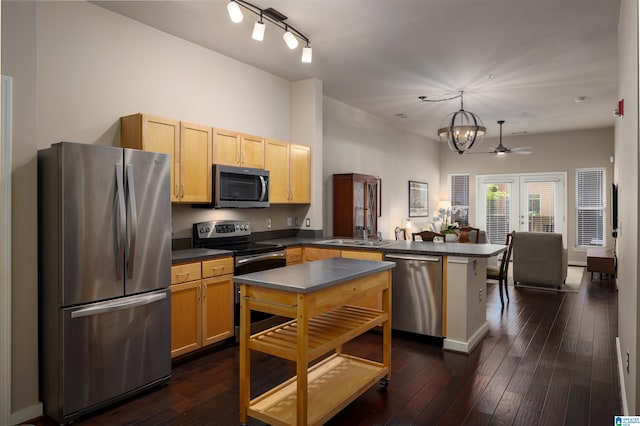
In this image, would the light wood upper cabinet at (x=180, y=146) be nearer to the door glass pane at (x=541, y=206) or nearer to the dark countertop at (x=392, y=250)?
the dark countertop at (x=392, y=250)

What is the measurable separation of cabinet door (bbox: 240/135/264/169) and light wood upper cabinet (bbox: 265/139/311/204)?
0.33 feet

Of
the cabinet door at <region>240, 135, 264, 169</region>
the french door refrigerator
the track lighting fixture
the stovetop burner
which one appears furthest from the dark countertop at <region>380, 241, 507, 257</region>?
the french door refrigerator

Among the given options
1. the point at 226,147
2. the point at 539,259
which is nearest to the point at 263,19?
the point at 226,147

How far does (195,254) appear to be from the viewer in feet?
11.7

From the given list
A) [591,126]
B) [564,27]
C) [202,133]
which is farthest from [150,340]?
[591,126]

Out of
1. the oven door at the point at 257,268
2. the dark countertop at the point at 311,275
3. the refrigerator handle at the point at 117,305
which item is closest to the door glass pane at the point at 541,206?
the oven door at the point at 257,268

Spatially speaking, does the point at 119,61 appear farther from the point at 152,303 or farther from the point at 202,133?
the point at 152,303

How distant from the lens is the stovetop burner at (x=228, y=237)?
4.09m

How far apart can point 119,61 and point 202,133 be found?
899 mm

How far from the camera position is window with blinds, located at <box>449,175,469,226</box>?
1023 cm

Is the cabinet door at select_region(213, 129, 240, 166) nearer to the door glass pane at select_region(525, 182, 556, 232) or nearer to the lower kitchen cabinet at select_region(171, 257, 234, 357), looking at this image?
the lower kitchen cabinet at select_region(171, 257, 234, 357)

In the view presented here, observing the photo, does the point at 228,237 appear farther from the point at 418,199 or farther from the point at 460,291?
the point at 418,199

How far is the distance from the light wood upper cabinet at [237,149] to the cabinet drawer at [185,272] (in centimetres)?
110

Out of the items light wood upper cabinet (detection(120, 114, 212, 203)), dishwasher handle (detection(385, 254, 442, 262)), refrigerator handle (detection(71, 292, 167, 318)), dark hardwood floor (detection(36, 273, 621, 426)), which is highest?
light wood upper cabinet (detection(120, 114, 212, 203))
